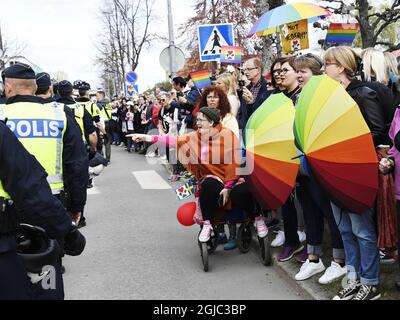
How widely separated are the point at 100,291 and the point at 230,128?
223cm

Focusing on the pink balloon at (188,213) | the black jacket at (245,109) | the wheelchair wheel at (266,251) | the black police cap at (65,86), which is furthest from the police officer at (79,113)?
the wheelchair wheel at (266,251)

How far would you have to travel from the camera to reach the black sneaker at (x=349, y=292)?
409cm

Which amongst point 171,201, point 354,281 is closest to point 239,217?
point 354,281

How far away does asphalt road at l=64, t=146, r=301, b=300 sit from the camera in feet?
15.8

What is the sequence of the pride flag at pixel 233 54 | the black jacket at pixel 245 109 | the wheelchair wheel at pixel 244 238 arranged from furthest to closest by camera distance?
the pride flag at pixel 233 54 < the black jacket at pixel 245 109 < the wheelchair wheel at pixel 244 238

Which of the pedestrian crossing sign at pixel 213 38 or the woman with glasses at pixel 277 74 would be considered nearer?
the woman with glasses at pixel 277 74

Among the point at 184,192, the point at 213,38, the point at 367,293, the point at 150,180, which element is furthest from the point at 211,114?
the point at 150,180

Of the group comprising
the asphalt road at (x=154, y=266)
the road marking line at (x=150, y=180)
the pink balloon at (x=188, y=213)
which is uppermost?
the pink balloon at (x=188, y=213)

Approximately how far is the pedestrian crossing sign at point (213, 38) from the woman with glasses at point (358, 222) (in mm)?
6238

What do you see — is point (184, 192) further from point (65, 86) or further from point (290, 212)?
point (65, 86)

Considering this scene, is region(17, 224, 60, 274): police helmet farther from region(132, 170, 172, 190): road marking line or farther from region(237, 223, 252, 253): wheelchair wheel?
region(132, 170, 172, 190): road marking line

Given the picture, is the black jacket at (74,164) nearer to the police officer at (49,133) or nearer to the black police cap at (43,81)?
the police officer at (49,133)

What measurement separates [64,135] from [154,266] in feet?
6.59
